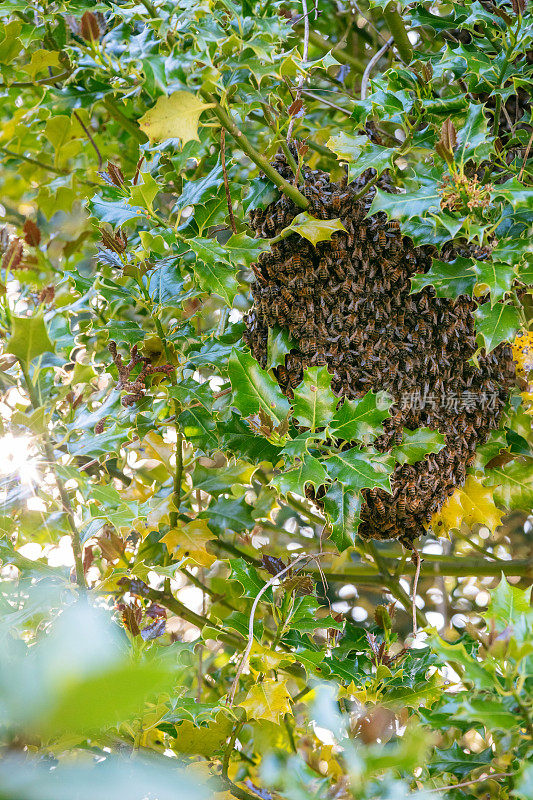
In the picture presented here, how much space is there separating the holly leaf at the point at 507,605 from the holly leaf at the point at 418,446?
335 mm

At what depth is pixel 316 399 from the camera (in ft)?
3.56

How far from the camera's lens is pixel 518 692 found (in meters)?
0.77

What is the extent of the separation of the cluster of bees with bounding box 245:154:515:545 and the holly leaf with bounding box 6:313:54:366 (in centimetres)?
52

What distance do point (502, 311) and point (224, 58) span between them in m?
0.56

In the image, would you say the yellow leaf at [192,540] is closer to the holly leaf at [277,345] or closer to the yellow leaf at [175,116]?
the holly leaf at [277,345]

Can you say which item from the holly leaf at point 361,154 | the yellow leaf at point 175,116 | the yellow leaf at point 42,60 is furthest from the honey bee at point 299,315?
the yellow leaf at point 42,60

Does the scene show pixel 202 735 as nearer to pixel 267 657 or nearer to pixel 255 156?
pixel 267 657

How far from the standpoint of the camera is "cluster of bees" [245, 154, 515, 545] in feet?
3.93

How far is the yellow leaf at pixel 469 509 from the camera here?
1.40 m

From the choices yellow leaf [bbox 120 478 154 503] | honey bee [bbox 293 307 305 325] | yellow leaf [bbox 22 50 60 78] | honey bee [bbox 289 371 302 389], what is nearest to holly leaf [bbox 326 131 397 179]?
honey bee [bbox 293 307 305 325]

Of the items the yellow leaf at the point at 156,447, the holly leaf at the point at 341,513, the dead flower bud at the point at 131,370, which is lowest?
the yellow leaf at the point at 156,447

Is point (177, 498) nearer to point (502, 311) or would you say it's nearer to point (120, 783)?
point (502, 311)

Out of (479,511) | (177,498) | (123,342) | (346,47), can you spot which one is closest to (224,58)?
(123,342)

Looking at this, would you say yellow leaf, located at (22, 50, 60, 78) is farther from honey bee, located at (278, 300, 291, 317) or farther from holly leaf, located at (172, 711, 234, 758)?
holly leaf, located at (172, 711, 234, 758)
